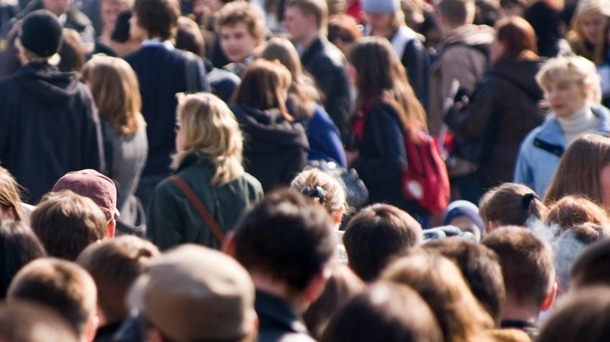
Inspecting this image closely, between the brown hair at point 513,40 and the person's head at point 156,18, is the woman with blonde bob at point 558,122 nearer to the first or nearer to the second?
the brown hair at point 513,40

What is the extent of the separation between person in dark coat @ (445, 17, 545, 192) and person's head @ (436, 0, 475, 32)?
2180 millimetres

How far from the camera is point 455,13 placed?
1127 cm

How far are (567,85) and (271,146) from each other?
65.7 inches

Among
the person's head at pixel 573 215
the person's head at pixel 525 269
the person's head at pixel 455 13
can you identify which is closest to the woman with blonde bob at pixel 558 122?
the person's head at pixel 573 215

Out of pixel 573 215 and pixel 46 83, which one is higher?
pixel 573 215

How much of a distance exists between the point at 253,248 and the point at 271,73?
4.12 meters

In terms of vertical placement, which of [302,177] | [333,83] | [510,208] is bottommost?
[333,83]

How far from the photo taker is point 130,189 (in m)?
7.83

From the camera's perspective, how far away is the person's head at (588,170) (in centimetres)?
630

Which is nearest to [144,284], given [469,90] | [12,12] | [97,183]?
[97,183]

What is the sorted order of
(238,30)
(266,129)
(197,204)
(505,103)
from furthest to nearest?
(238,30), (505,103), (266,129), (197,204)

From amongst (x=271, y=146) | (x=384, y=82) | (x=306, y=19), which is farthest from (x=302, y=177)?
(x=306, y=19)

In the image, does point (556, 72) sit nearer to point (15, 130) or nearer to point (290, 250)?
point (15, 130)

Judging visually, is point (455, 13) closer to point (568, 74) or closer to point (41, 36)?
point (568, 74)
